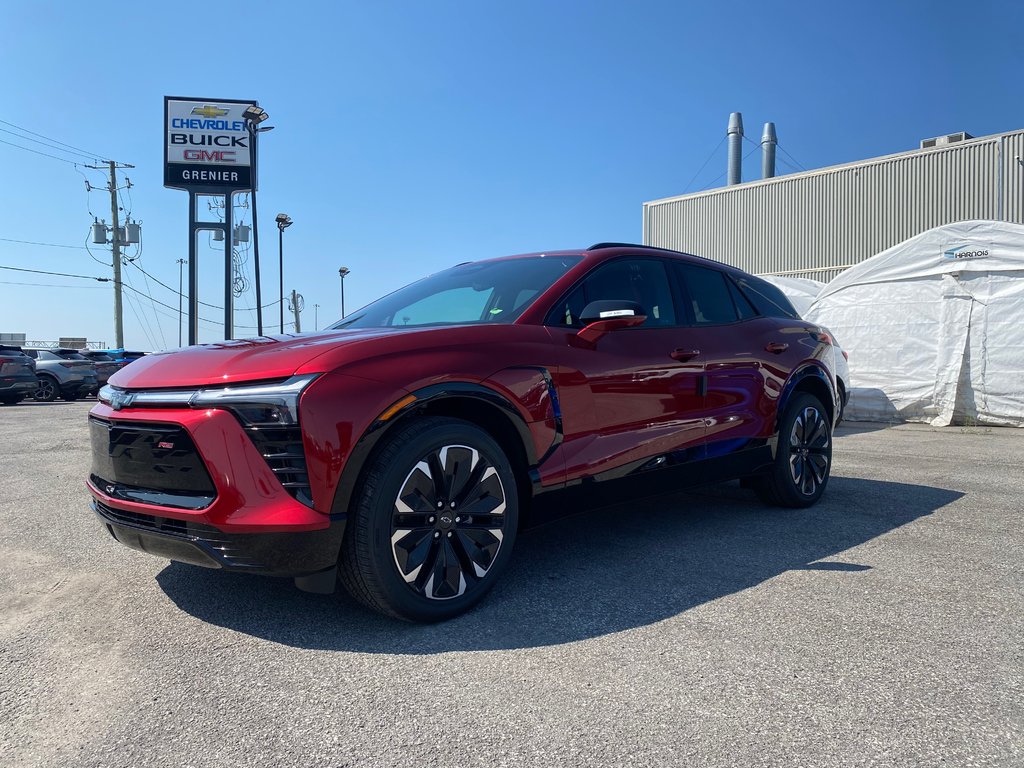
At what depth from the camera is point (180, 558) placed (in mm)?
2748

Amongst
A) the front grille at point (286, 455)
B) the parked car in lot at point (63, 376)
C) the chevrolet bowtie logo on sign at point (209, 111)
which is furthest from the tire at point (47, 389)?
the front grille at point (286, 455)

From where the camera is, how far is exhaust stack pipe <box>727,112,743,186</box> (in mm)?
35344

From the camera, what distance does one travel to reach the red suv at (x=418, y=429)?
2.60 meters

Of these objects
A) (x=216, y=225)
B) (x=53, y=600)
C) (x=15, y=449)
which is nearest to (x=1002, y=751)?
(x=53, y=600)

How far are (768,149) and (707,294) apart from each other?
3600 cm

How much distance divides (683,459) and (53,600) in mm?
3160

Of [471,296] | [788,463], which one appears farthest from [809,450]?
[471,296]

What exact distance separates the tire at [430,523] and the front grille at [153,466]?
0.58m

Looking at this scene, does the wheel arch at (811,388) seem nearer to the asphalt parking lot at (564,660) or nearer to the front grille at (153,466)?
the asphalt parking lot at (564,660)

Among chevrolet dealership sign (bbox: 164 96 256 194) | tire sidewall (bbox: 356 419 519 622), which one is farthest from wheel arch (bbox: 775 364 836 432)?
chevrolet dealership sign (bbox: 164 96 256 194)

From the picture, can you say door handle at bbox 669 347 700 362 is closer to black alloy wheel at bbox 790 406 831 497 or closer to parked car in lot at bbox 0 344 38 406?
black alloy wheel at bbox 790 406 831 497

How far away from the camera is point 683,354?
161 inches

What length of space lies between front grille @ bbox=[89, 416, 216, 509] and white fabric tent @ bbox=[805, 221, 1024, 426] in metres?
12.8

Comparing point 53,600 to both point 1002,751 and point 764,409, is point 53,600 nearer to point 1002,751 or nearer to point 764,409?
point 1002,751
